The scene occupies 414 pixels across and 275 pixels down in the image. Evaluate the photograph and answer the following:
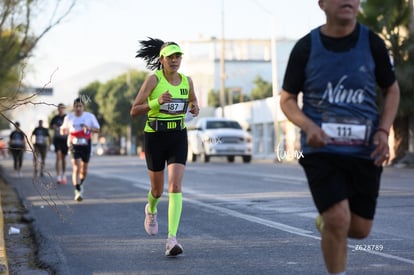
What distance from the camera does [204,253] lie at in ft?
27.3

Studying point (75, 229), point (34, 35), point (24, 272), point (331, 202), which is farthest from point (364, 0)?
point (331, 202)

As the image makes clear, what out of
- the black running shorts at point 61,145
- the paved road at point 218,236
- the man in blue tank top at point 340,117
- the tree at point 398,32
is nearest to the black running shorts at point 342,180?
the man in blue tank top at point 340,117

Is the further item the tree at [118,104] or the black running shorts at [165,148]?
the tree at [118,104]

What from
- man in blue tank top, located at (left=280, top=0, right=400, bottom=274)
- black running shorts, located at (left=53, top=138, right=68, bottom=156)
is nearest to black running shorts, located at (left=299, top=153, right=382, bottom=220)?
man in blue tank top, located at (left=280, top=0, right=400, bottom=274)

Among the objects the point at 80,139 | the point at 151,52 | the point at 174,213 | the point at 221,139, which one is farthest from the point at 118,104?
the point at 174,213

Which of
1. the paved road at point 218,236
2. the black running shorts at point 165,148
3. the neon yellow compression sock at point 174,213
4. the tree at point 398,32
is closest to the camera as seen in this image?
the paved road at point 218,236

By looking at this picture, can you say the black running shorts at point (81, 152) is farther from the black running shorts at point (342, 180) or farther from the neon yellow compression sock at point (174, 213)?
the black running shorts at point (342, 180)

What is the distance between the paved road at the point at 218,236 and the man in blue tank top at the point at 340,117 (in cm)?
212

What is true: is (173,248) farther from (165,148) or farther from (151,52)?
(151,52)

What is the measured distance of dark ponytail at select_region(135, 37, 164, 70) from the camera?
8.96 m

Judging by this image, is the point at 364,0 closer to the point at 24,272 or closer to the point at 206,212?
the point at 206,212

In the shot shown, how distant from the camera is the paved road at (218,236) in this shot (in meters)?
7.55

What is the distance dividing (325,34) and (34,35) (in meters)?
26.7

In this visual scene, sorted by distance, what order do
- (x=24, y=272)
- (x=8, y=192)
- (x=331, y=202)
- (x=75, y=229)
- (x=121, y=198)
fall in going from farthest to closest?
1. (x=8, y=192)
2. (x=121, y=198)
3. (x=75, y=229)
4. (x=24, y=272)
5. (x=331, y=202)
